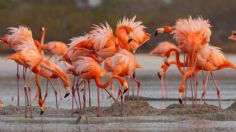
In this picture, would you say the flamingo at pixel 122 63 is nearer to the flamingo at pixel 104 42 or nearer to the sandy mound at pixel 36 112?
the flamingo at pixel 104 42

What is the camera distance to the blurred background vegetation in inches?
1377

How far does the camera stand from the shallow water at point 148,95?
11289mm

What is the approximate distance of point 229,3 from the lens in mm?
38594

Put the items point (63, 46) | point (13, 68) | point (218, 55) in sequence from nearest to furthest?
point (218, 55), point (63, 46), point (13, 68)

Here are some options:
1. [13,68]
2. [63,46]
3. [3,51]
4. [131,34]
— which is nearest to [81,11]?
[3,51]

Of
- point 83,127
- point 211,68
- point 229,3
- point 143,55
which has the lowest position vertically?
point 83,127

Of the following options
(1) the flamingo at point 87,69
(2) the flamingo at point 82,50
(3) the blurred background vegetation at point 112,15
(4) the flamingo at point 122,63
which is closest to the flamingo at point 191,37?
(4) the flamingo at point 122,63

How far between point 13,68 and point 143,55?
22.1ft

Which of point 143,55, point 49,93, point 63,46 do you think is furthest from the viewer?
point 143,55

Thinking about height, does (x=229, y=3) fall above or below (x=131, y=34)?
above

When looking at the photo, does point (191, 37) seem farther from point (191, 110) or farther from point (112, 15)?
point (112, 15)

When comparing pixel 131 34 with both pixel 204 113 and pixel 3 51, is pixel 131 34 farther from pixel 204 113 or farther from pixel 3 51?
pixel 3 51

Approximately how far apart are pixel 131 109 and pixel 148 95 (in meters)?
3.56

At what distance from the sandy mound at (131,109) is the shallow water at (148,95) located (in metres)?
0.99
